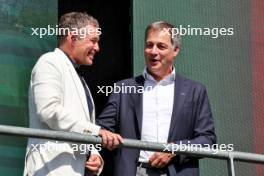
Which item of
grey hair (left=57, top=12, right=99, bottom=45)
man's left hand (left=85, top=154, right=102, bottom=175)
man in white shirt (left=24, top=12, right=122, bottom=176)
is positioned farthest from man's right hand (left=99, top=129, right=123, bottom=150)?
grey hair (left=57, top=12, right=99, bottom=45)

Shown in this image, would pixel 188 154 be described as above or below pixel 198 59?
below

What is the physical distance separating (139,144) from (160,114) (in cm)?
57

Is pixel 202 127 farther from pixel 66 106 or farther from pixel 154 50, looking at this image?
pixel 66 106

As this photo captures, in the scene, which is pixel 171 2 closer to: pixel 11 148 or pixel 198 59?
pixel 198 59

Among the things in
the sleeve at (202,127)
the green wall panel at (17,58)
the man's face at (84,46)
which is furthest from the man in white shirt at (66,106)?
the green wall panel at (17,58)

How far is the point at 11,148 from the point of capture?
6055 millimetres

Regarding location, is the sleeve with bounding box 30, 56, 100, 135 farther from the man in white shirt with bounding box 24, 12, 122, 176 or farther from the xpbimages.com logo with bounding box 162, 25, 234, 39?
the xpbimages.com logo with bounding box 162, 25, 234, 39

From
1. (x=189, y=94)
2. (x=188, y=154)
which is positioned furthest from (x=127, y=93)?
(x=188, y=154)

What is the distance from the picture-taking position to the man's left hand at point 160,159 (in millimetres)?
5234

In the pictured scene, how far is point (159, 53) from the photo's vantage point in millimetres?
5480

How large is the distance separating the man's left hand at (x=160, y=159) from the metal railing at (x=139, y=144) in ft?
0.71

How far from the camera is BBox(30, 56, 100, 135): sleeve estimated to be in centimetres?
498

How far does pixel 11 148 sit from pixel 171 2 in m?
1.38

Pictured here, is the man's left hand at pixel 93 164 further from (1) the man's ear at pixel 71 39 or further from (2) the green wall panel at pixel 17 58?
(2) the green wall panel at pixel 17 58
